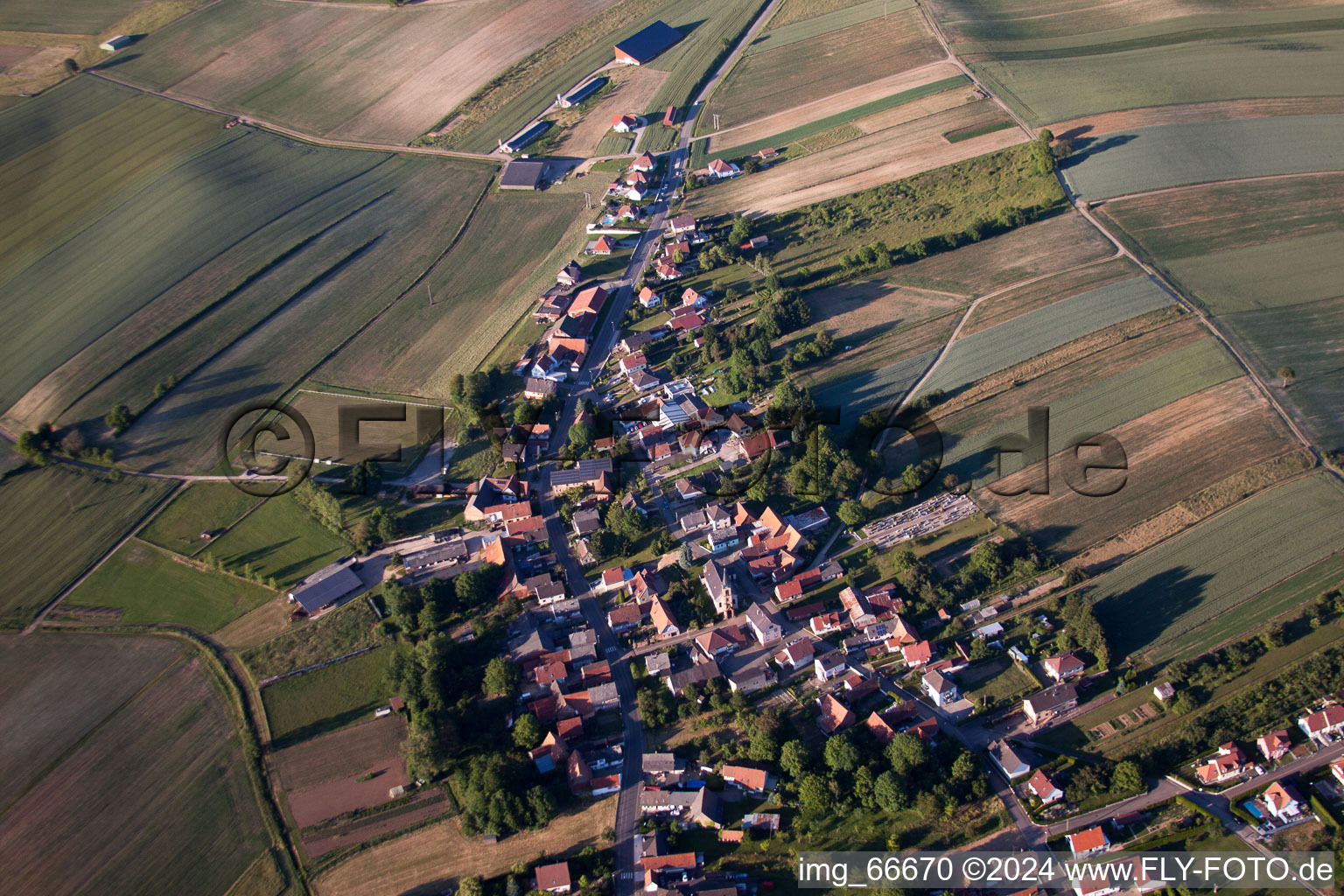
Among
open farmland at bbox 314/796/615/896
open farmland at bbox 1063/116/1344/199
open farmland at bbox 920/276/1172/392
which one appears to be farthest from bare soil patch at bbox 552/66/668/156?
open farmland at bbox 314/796/615/896

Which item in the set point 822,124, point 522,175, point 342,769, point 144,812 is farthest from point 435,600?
point 822,124

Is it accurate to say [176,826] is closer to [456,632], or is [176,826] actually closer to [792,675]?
[456,632]

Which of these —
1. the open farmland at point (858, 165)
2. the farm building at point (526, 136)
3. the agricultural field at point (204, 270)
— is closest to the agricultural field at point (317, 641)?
the agricultural field at point (204, 270)

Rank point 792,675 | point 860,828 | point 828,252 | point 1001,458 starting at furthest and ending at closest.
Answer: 1. point 828,252
2. point 1001,458
3. point 792,675
4. point 860,828

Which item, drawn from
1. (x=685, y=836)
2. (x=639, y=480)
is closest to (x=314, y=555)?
(x=639, y=480)

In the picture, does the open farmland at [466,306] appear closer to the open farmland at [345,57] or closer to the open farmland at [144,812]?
the open farmland at [345,57]
